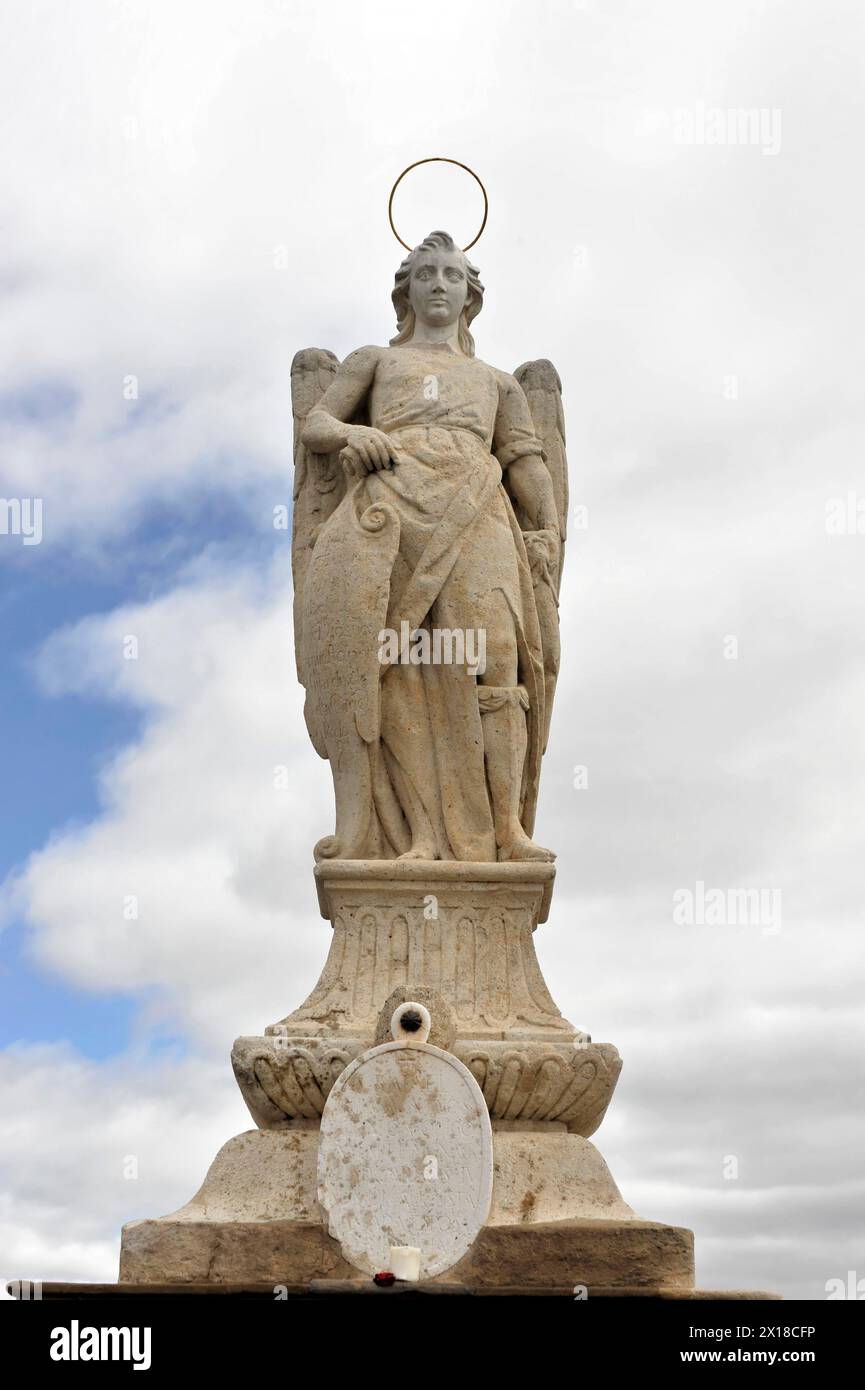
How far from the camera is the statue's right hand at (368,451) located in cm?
1116

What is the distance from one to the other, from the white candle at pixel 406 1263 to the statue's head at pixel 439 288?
5.92m

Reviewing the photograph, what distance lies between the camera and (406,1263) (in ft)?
27.7

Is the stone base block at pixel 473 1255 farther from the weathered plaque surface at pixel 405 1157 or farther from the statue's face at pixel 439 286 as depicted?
the statue's face at pixel 439 286

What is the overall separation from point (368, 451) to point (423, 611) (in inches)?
40.7

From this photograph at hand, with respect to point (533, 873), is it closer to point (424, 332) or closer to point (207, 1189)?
point (207, 1189)

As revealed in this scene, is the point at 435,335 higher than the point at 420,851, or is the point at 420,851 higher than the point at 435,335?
the point at 435,335

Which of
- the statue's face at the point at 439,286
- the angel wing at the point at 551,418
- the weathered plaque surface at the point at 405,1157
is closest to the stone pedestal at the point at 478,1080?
the weathered plaque surface at the point at 405,1157

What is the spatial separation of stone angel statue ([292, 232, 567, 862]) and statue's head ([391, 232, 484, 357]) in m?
0.33

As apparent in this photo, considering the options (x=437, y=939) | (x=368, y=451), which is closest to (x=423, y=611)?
(x=368, y=451)

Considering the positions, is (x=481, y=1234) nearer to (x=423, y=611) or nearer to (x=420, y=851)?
(x=420, y=851)

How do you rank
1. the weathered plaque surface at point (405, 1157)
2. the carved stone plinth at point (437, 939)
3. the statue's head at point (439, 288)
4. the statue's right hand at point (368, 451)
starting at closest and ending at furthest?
the weathered plaque surface at point (405, 1157), the carved stone plinth at point (437, 939), the statue's right hand at point (368, 451), the statue's head at point (439, 288)

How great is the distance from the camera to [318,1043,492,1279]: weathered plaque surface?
28.9 feet

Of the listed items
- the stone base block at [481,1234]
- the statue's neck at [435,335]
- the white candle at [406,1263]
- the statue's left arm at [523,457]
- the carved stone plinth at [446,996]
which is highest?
the statue's neck at [435,335]

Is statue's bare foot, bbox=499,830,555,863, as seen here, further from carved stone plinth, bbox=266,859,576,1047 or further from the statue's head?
the statue's head
